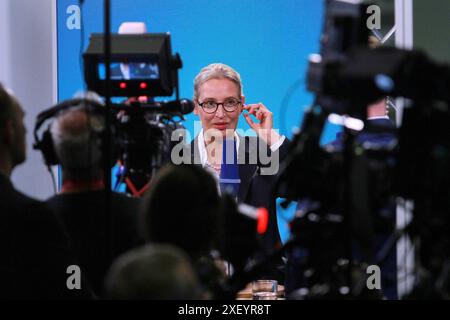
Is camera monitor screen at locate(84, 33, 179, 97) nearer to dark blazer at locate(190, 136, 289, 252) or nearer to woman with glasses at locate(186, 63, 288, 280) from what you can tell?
dark blazer at locate(190, 136, 289, 252)

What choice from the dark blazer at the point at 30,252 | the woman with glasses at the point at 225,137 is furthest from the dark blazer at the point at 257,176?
the dark blazer at the point at 30,252

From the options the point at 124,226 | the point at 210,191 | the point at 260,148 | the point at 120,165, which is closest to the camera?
the point at 210,191

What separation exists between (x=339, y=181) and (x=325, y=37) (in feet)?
1.02

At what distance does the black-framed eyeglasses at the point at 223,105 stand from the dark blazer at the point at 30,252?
1.54 metres

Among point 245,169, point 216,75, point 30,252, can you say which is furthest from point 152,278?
point 216,75

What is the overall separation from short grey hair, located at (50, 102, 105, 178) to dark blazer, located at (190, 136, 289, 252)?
98cm

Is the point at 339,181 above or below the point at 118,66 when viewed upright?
below

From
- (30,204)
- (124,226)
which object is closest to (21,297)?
(30,204)

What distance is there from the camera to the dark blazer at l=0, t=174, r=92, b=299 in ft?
5.68

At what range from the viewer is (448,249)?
1479mm

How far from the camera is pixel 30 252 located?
5.73 ft

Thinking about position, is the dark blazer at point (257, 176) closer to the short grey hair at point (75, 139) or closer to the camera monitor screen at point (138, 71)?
the camera monitor screen at point (138, 71)
